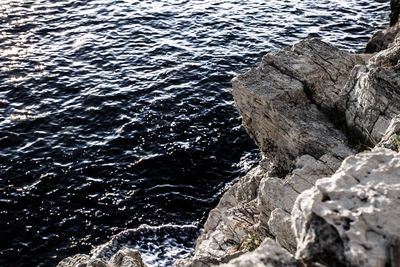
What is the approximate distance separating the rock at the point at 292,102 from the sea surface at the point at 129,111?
801 centimetres

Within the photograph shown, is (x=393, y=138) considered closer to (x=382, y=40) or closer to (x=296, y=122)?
(x=296, y=122)

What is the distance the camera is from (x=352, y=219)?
7672 millimetres

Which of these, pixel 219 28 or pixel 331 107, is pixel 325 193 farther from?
pixel 219 28

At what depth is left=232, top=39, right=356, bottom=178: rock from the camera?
1883cm

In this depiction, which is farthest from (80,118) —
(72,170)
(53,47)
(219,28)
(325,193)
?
(325,193)

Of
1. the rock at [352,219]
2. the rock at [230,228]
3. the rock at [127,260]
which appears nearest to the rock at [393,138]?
the rock at [352,219]

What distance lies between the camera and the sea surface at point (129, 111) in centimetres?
2562

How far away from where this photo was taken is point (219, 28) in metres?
43.7

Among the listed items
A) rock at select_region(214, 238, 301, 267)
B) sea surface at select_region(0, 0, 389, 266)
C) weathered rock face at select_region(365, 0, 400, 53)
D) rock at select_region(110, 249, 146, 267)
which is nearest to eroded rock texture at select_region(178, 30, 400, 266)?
rock at select_region(110, 249, 146, 267)

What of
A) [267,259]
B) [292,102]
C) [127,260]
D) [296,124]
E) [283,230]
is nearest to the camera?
[267,259]

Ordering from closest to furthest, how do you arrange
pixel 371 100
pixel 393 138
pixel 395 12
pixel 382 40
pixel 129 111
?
pixel 393 138 → pixel 371 100 → pixel 129 111 → pixel 382 40 → pixel 395 12

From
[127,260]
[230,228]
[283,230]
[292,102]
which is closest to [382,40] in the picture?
[292,102]

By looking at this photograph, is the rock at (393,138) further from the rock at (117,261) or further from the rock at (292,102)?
the rock at (117,261)

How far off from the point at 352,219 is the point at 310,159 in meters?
10.4
